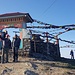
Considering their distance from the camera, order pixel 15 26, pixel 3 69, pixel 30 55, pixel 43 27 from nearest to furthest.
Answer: pixel 3 69
pixel 30 55
pixel 15 26
pixel 43 27

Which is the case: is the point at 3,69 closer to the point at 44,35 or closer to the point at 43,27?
the point at 44,35

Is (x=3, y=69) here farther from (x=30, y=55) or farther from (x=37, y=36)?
(x=37, y=36)

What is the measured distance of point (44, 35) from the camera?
68.1 ft

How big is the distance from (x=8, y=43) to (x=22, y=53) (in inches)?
129

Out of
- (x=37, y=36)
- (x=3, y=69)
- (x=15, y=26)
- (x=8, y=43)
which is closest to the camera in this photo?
(x=3, y=69)

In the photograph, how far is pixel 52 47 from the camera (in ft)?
69.3

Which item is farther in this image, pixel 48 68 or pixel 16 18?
pixel 16 18

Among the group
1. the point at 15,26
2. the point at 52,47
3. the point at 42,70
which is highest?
the point at 15,26

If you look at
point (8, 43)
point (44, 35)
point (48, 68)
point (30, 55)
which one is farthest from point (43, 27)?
point (48, 68)

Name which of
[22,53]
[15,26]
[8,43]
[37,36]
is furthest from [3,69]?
[15,26]

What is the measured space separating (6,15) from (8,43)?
29.0 ft

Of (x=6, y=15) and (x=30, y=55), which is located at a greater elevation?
(x=6, y=15)

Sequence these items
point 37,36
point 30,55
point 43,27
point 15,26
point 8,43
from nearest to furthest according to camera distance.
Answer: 1. point 8,43
2. point 30,55
3. point 37,36
4. point 15,26
5. point 43,27

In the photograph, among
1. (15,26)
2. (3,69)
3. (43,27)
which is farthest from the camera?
A: (43,27)
